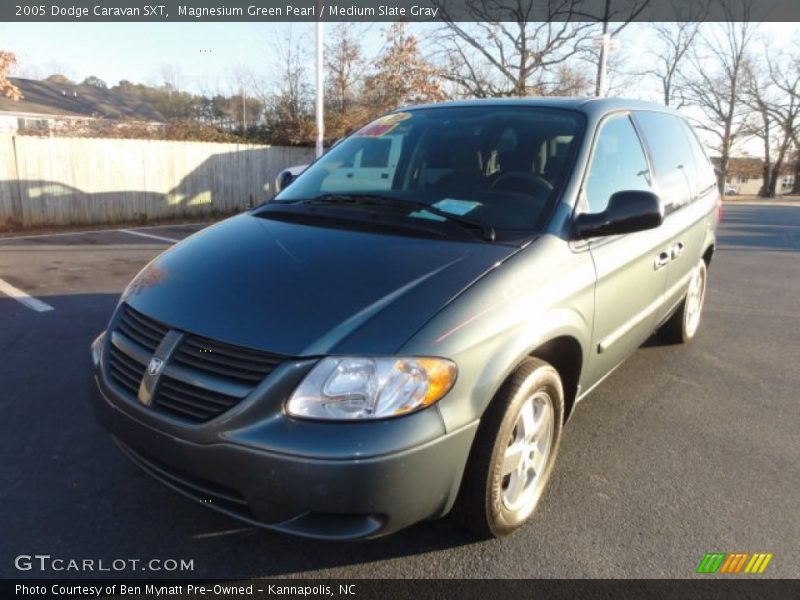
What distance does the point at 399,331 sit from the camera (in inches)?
76.8

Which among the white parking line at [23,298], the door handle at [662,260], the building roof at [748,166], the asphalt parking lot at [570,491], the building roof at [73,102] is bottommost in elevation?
the asphalt parking lot at [570,491]

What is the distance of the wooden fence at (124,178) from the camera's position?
1220cm

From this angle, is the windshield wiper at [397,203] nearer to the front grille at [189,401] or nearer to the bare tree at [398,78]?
the front grille at [189,401]

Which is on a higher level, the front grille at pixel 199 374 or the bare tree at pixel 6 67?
the bare tree at pixel 6 67

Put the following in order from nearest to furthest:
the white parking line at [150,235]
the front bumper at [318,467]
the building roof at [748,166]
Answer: the front bumper at [318,467]
the white parking line at [150,235]
the building roof at [748,166]

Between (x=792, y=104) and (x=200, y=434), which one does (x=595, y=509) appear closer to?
(x=200, y=434)

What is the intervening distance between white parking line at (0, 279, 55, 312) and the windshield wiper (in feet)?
13.0

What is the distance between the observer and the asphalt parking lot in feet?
7.50

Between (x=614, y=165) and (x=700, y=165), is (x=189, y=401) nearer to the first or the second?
(x=614, y=165)

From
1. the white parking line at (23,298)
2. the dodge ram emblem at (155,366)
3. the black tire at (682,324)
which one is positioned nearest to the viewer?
the dodge ram emblem at (155,366)

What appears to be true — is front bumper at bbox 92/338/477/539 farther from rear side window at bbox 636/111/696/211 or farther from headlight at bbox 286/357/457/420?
rear side window at bbox 636/111/696/211

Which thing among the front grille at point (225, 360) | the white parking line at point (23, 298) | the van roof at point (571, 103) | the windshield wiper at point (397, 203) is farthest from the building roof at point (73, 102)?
the front grille at point (225, 360)

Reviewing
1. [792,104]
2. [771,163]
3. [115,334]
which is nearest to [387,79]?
[115,334]

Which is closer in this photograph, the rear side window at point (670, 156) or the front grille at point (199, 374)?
the front grille at point (199, 374)
